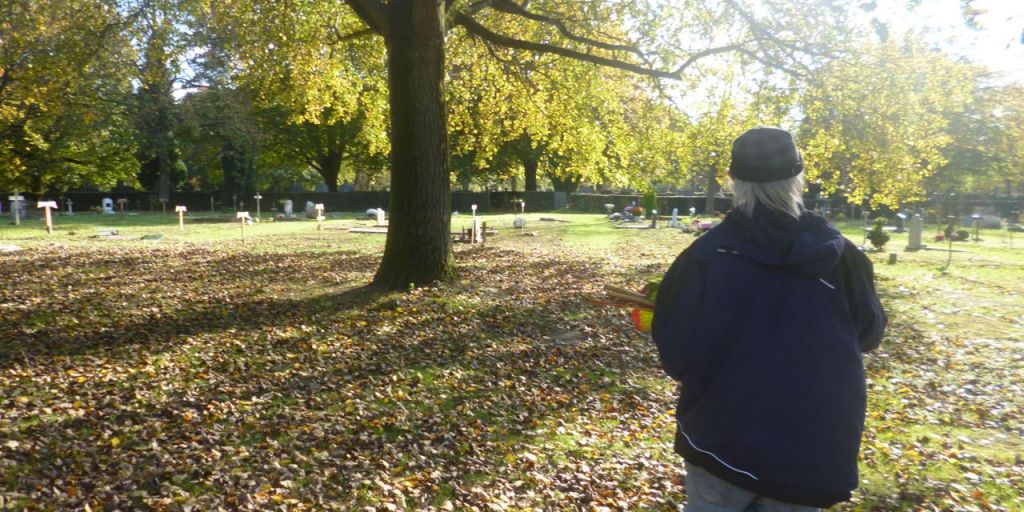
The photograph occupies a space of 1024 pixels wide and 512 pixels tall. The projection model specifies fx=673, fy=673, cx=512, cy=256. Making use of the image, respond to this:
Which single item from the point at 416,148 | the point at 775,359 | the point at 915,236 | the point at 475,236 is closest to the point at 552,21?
the point at 416,148

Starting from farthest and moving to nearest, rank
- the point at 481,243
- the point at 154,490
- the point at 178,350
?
the point at 481,243
the point at 178,350
the point at 154,490

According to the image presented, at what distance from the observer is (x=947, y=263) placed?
2150cm

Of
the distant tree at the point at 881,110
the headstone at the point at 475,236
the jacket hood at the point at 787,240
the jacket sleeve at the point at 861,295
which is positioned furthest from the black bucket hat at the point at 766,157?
the headstone at the point at 475,236

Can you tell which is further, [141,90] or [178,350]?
[141,90]

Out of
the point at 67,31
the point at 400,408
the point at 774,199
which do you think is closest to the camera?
the point at 774,199

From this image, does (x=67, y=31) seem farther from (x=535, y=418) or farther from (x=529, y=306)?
(x=535, y=418)

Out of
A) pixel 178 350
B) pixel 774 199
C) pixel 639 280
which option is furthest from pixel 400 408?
pixel 639 280

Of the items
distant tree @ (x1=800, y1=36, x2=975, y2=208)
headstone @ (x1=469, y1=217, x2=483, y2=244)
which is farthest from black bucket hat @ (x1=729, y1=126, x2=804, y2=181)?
headstone @ (x1=469, y1=217, x2=483, y2=244)

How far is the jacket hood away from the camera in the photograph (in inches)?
89.4

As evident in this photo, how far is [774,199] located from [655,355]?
293 inches

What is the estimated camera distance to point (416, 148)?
11227 mm

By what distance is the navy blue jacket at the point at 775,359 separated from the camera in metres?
2.26

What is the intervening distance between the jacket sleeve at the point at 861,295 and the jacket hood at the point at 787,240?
93 millimetres

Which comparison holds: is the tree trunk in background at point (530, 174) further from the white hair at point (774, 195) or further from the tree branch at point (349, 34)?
the white hair at point (774, 195)
